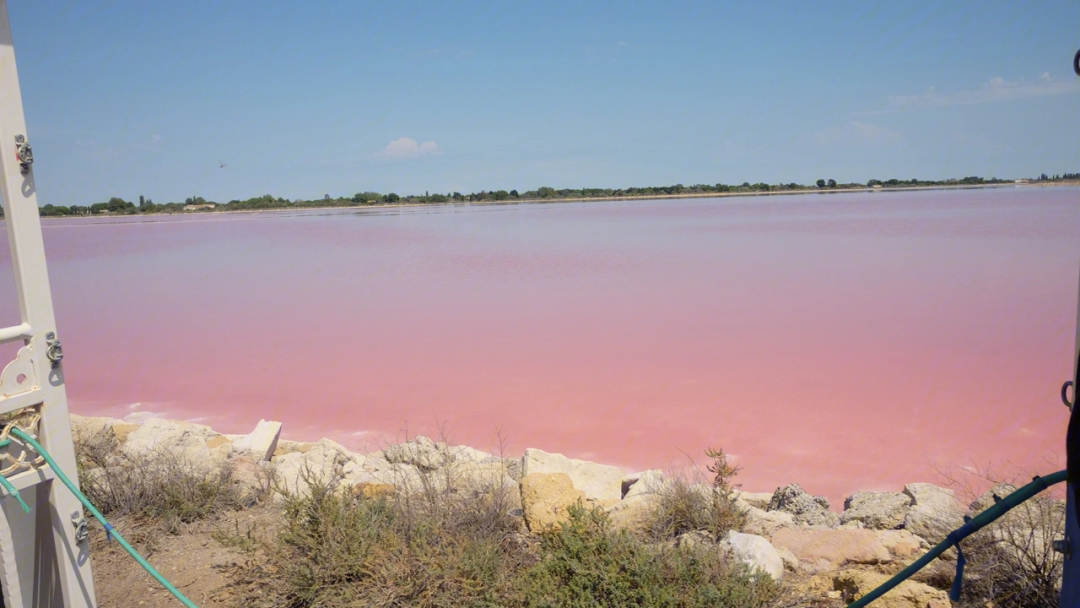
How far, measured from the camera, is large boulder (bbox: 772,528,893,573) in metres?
3.35

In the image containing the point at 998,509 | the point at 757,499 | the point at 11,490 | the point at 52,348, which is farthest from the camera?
the point at 757,499

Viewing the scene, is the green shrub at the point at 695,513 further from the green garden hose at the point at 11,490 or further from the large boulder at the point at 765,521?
the green garden hose at the point at 11,490

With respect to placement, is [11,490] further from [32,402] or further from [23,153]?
[23,153]

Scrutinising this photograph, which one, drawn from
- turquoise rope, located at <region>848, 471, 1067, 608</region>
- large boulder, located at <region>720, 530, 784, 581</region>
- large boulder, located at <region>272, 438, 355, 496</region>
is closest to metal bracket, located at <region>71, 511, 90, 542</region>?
large boulder, located at <region>272, 438, 355, 496</region>

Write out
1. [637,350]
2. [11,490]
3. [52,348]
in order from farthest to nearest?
1. [637,350]
2. [52,348]
3. [11,490]

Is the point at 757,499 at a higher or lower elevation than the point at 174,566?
lower

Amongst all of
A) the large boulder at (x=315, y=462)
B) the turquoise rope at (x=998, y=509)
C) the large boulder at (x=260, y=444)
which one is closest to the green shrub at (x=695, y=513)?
the turquoise rope at (x=998, y=509)

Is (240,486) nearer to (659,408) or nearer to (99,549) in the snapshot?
(99,549)

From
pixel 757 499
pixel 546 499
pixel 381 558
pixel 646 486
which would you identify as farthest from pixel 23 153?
pixel 757 499

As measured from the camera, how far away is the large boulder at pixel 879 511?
13.2ft

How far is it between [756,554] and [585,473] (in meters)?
2.21

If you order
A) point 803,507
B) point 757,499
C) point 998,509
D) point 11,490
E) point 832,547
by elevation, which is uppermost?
point 998,509

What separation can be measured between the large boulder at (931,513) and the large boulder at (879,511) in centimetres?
6

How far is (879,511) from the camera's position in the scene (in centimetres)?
413
